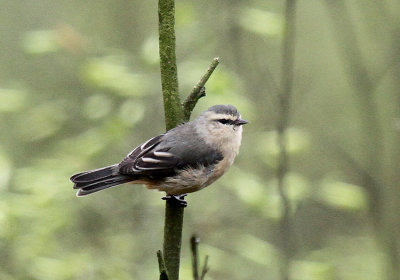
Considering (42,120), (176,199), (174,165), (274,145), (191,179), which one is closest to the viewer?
(176,199)

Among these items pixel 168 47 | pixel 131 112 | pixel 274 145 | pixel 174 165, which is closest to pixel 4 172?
pixel 131 112

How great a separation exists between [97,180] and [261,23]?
177 cm

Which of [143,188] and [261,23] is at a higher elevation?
[261,23]

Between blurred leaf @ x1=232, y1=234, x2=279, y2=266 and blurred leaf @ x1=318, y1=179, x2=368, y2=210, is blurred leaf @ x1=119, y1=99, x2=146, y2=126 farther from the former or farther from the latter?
blurred leaf @ x1=318, y1=179, x2=368, y2=210

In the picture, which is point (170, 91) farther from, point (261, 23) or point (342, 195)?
point (342, 195)

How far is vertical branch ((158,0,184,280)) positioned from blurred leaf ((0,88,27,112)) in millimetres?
1801

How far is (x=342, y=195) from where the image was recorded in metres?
4.72

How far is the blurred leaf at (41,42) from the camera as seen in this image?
464 cm

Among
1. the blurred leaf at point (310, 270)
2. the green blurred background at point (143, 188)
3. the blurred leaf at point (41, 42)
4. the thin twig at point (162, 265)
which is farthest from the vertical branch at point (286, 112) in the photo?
the blurred leaf at point (41, 42)

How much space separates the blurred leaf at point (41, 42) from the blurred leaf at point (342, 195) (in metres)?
2.36

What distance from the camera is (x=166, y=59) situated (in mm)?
3150

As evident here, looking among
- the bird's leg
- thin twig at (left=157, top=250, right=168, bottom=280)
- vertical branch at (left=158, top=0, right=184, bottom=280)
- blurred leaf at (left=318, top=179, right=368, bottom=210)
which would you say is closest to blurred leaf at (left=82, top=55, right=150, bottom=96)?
the bird's leg

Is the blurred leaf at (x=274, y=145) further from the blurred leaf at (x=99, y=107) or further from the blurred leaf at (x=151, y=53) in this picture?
the blurred leaf at (x=99, y=107)

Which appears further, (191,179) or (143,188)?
(143,188)
